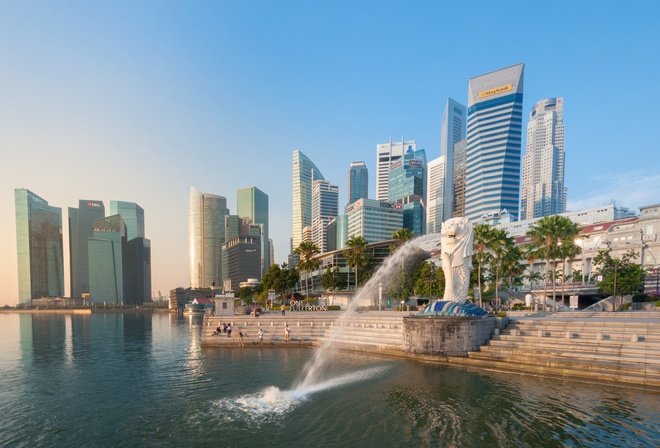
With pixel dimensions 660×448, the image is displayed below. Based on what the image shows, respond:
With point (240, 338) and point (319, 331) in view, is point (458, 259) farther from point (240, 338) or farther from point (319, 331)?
point (240, 338)

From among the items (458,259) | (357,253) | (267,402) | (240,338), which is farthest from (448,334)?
(357,253)

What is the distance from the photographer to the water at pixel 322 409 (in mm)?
14164

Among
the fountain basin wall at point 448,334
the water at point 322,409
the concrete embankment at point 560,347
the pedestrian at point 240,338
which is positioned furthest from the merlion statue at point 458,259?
the pedestrian at point 240,338

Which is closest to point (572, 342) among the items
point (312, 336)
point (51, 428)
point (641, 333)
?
point (641, 333)

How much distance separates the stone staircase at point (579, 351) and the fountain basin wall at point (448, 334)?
2.45 feet

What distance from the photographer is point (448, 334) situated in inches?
1082

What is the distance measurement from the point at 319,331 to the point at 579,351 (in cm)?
2462

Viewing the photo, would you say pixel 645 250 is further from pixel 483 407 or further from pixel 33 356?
pixel 33 356

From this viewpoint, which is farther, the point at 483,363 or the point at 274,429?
the point at 483,363

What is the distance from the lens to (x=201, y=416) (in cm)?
1681

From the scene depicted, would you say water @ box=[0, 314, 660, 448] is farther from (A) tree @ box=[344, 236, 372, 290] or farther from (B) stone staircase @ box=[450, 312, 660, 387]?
(A) tree @ box=[344, 236, 372, 290]

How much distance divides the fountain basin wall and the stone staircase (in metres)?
0.75

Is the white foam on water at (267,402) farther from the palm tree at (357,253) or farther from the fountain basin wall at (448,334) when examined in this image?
the palm tree at (357,253)

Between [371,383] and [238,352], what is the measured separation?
1777 cm
